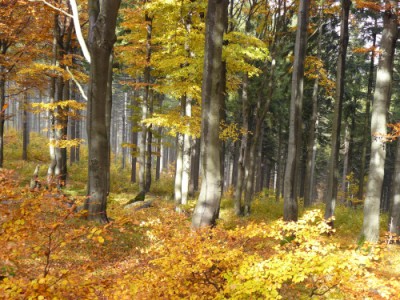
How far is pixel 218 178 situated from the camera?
7.05 metres

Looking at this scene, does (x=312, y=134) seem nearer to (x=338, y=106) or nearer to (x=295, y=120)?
(x=338, y=106)

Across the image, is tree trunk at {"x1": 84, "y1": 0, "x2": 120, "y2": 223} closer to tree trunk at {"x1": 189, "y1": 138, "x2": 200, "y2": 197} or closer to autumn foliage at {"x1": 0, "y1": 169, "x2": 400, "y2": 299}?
autumn foliage at {"x1": 0, "y1": 169, "x2": 400, "y2": 299}

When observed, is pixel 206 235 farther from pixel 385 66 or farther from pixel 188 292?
pixel 385 66

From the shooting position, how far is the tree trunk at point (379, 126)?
31.6 ft

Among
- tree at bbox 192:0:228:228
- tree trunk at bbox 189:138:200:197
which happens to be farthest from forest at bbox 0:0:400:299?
tree trunk at bbox 189:138:200:197

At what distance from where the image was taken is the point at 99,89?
9.16 metres

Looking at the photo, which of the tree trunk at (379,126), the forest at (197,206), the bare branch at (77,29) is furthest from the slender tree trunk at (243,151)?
the bare branch at (77,29)

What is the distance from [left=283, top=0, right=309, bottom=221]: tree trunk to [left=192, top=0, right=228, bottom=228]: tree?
3.72 metres

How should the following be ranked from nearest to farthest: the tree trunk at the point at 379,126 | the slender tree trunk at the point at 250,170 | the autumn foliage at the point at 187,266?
1. the autumn foliage at the point at 187,266
2. the tree trunk at the point at 379,126
3. the slender tree trunk at the point at 250,170

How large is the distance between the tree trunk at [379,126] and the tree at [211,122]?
5546 mm

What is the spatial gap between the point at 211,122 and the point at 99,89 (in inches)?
155

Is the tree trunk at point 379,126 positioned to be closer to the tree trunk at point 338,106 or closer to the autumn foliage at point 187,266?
the tree trunk at point 338,106

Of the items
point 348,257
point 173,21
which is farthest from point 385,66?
point 173,21

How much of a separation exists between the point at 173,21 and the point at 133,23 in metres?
3.40
